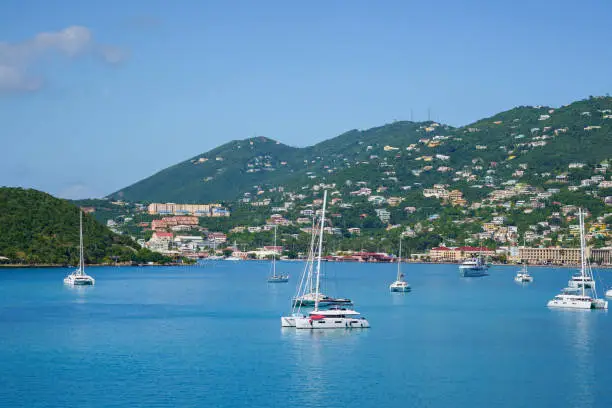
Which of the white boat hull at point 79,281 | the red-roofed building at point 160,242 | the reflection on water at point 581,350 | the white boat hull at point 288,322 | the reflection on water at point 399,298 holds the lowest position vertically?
the reflection on water at point 581,350

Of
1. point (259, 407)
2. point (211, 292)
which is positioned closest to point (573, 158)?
point (211, 292)

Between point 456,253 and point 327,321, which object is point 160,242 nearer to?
point 456,253

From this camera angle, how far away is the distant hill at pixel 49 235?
112625 millimetres

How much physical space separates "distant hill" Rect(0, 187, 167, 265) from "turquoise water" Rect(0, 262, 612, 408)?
4908 centimetres

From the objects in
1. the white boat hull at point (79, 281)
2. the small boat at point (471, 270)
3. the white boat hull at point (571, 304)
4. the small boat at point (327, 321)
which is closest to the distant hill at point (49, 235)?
the white boat hull at point (79, 281)

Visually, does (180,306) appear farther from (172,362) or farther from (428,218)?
(428,218)

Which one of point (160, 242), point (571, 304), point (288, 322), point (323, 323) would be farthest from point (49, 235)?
A: point (323, 323)

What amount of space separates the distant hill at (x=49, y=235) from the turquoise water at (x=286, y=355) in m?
49.1

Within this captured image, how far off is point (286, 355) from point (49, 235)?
86647 millimetres

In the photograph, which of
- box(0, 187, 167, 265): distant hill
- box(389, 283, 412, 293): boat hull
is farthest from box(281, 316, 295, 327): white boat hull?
box(0, 187, 167, 265): distant hill

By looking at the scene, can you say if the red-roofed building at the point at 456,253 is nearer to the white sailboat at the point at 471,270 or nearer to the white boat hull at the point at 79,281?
the white sailboat at the point at 471,270

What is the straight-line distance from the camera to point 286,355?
37625 mm

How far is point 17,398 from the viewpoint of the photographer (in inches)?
1177

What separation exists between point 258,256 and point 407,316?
4649 inches
